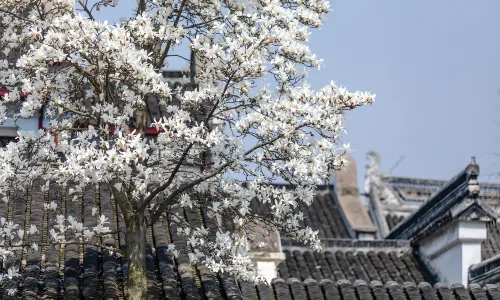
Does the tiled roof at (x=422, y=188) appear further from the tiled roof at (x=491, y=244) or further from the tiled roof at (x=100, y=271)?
the tiled roof at (x=100, y=271)

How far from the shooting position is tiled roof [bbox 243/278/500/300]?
14000 mm

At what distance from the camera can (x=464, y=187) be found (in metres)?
21.0

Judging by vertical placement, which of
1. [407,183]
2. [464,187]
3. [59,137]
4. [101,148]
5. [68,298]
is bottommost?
[68,298]

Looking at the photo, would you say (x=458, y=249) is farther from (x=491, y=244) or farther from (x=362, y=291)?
(x=362, y=291)

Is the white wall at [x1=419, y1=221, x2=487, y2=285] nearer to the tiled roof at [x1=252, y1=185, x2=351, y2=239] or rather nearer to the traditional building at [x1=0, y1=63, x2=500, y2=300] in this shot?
the traditional building at [x1=0, y1=63, x2=500, y2=300]

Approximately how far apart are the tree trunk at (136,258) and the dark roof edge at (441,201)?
11.4m

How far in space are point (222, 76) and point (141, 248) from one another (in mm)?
2043

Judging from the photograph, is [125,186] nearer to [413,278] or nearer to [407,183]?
[413,278]

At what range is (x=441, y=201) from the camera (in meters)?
22.0

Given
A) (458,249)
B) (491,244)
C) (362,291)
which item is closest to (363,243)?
(491,244)

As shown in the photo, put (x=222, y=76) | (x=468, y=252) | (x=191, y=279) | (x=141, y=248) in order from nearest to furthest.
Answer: (x=222, y=76) → (x=141, y=248) → (x=191, y=279) → (x=468, y=252)

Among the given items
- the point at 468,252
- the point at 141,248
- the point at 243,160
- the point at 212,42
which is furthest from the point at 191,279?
the point at 468,252

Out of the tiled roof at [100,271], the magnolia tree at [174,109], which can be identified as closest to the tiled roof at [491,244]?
the tiled roof at [100,271]

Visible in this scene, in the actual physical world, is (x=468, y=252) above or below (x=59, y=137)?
above
